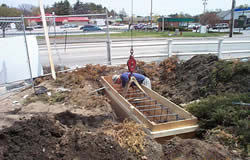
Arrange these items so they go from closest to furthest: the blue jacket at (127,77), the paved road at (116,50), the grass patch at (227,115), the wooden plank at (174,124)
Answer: the grass patch at (227,115) < the wooden plank at (174,124) < the blue jacket at (127,77) < the paved road at (116,50)

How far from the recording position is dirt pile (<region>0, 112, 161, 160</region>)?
321 centimetres

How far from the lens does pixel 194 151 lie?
3.55 meters

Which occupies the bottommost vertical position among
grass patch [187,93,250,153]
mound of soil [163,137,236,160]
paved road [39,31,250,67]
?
mound of soil [163,137,236,160]

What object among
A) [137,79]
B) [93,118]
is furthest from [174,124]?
[137,79]

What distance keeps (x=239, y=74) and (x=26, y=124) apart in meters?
6.37

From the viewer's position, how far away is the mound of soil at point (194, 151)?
3462mm

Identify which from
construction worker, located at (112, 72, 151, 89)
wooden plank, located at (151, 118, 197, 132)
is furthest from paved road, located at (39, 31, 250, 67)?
wooden plank, located at (151, 118, 197, 132)

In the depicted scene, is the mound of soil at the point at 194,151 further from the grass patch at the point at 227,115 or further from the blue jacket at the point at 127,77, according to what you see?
the blue jacket at the point at 127,77

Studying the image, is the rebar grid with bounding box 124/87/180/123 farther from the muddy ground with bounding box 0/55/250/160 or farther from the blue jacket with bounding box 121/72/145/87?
the muddy ground with bounding box 0/55/250/160

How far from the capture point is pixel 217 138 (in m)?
4.07

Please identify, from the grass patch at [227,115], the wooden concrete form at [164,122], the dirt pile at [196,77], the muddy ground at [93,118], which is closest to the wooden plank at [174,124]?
the wooden concrete form at [164,122]

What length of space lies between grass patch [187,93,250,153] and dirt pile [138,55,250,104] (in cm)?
159

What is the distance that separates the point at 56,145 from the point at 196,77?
6.16 m

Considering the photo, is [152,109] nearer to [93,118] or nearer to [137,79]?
[93,118]
